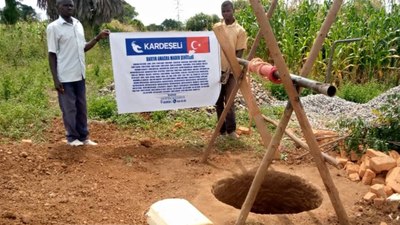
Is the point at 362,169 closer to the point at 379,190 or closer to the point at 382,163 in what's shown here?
the point at 382,163

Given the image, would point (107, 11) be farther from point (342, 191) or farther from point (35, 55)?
point (342, 191)

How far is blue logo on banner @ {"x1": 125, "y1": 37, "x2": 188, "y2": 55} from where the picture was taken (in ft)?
17.3

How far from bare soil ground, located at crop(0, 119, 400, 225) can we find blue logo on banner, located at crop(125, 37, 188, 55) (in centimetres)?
120

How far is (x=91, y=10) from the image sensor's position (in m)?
22.3

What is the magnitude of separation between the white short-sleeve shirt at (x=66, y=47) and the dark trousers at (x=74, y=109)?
14 cm

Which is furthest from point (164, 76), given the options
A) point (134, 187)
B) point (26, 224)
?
point (26, 224)

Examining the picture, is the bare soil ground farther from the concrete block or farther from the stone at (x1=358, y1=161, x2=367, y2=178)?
the concrete block

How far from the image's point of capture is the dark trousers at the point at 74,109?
4.88 m

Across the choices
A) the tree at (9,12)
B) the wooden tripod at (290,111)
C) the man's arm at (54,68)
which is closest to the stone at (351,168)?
the wooden tripod at (290,111)

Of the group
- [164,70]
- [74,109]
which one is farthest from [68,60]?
[164,70]

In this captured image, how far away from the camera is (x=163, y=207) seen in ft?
7.86

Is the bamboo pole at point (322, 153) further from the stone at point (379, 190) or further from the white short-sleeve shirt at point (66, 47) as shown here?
the white short-sleeve shirt at point (66, 47)

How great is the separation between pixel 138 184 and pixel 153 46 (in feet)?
6.66

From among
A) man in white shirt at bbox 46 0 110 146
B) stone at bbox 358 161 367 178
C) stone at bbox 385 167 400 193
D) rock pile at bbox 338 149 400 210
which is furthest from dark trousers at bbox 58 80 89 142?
stone at bbox 385 167 400 193
